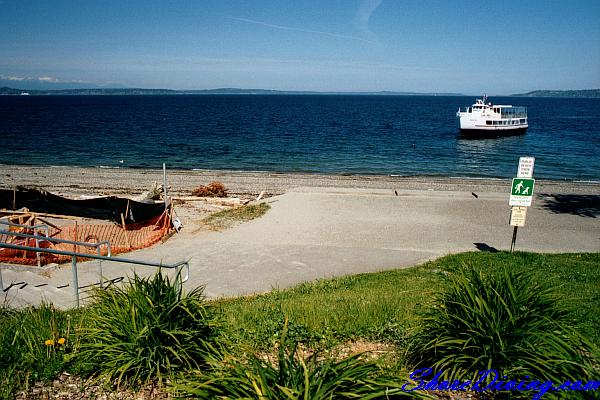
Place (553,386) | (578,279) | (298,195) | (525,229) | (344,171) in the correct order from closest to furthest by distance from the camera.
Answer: (553,386), (578,279), (525,229), (298,195), (344,171)

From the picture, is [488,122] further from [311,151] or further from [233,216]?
[233,216]

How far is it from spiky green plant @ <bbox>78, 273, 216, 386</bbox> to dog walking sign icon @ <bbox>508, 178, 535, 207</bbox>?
9508 mm

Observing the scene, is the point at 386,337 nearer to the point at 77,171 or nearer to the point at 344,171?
the point at 344,171

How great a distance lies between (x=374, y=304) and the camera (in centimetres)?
713

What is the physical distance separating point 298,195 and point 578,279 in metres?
13.6

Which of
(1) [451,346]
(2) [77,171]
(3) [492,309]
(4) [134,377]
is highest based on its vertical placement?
(3) [492,309]

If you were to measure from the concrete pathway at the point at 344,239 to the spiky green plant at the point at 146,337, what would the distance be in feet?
15.6

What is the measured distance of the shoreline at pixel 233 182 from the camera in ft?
86.3

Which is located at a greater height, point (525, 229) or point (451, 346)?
point (451, 346)

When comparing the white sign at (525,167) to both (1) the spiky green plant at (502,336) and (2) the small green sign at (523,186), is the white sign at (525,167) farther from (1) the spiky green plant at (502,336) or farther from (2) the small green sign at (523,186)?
(1) the spiky green plant at (502,336)

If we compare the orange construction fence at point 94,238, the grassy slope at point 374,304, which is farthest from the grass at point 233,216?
the grassy slope at point 374,304

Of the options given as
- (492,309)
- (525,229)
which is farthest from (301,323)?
(525,229)

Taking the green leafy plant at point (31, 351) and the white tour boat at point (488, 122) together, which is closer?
the green leafy plant at point (31, 351)

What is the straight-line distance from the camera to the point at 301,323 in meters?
5.96
